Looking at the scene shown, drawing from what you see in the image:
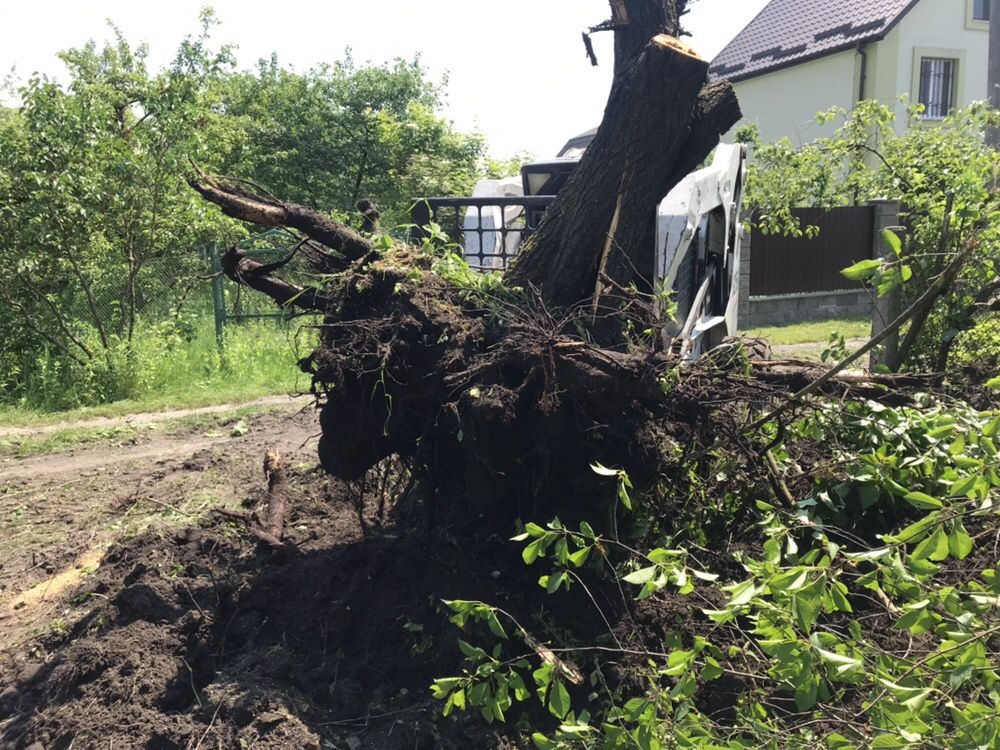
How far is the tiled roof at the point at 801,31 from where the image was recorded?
2211 cm

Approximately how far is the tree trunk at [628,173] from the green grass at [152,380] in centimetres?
528

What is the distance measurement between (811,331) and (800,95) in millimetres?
13298

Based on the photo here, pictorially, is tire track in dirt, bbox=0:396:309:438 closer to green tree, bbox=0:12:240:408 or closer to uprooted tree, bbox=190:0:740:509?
green tree, bbox=0:12:240:408

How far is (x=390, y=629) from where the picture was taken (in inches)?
137

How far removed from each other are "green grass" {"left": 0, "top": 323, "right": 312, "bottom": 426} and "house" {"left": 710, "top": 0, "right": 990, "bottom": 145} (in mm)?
17205

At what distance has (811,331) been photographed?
13.6 metres

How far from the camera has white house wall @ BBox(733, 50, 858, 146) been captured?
22.6m

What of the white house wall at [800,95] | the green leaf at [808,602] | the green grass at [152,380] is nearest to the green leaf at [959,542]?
the green leaf at [808,602]

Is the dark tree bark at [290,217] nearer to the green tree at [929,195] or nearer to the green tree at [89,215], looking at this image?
the green tree at [929,195]

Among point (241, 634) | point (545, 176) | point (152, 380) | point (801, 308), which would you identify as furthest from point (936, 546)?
point (801, 308)

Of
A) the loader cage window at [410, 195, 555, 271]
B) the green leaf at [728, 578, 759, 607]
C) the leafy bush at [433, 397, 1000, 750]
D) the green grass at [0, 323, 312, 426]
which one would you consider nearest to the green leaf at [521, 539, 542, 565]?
the leafy bush at [433, 397, 1000, 750]

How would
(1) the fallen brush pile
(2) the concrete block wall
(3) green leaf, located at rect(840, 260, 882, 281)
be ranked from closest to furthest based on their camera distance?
(3) green leaf, located at rect(840, 260, 882, 281), (1) the fallen brush pile, (2) the concrete block wall

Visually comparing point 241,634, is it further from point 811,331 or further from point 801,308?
point 801,308

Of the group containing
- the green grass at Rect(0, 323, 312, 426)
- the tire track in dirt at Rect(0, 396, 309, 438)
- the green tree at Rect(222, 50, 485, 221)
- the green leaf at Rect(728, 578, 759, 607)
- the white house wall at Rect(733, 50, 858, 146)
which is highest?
the white house wall at Rect(733, 50, 858, 146)
